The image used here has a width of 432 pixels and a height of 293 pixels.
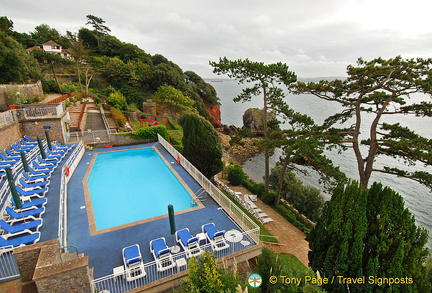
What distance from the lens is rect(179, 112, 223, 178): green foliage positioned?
51.6 feet

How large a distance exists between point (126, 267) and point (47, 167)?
10.4 meters

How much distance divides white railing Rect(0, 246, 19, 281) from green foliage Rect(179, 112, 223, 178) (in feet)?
34.5

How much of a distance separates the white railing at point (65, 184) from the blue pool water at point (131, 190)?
3.87 feet

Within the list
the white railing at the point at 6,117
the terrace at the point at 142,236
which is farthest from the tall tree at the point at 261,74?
the white railing at the point at 6,117

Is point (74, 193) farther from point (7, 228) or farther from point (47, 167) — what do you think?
point (7, 228)

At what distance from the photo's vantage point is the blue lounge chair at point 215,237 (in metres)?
8.04

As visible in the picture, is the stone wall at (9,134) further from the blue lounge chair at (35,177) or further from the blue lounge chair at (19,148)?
the blue lounge chair at (35,177)

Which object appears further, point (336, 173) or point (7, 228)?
point (336, 173)

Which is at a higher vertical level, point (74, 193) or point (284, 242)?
point (74, 193)

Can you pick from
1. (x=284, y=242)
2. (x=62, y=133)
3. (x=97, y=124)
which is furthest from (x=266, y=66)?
(x=97, y=124)

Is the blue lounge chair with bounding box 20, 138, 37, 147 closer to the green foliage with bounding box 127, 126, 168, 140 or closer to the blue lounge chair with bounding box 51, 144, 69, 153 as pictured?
the blue lounge chair with bounding box 51, 144, 69, 153

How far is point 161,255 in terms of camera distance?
762 centimetres

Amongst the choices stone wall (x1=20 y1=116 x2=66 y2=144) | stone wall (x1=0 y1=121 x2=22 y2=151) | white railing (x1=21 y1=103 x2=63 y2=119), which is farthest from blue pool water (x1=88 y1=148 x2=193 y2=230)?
stone wall (x1=0 y1=121 x2=22 y2=151)

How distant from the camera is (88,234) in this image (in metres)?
9.05
